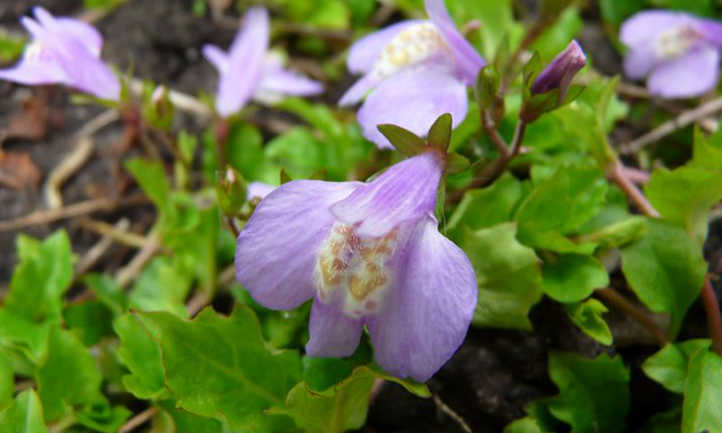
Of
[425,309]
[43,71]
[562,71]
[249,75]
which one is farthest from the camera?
[249,75]

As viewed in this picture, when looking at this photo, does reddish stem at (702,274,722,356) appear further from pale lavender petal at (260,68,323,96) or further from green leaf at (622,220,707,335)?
pale lavender petal at (260,68,323,96)

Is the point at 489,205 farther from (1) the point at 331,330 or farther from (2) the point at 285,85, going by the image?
(2) the point at 285,85

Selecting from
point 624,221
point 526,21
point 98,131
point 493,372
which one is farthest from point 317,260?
point 526,21

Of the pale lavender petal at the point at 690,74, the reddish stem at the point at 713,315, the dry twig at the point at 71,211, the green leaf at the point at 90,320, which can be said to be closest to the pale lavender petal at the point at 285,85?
the dry twig at the point at 71,211

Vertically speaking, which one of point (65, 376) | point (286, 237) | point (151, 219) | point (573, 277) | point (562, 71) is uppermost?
point (562, 71)

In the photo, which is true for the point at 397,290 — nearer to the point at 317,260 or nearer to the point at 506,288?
the point at 317,260

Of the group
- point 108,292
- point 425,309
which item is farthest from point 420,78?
point 108,292
